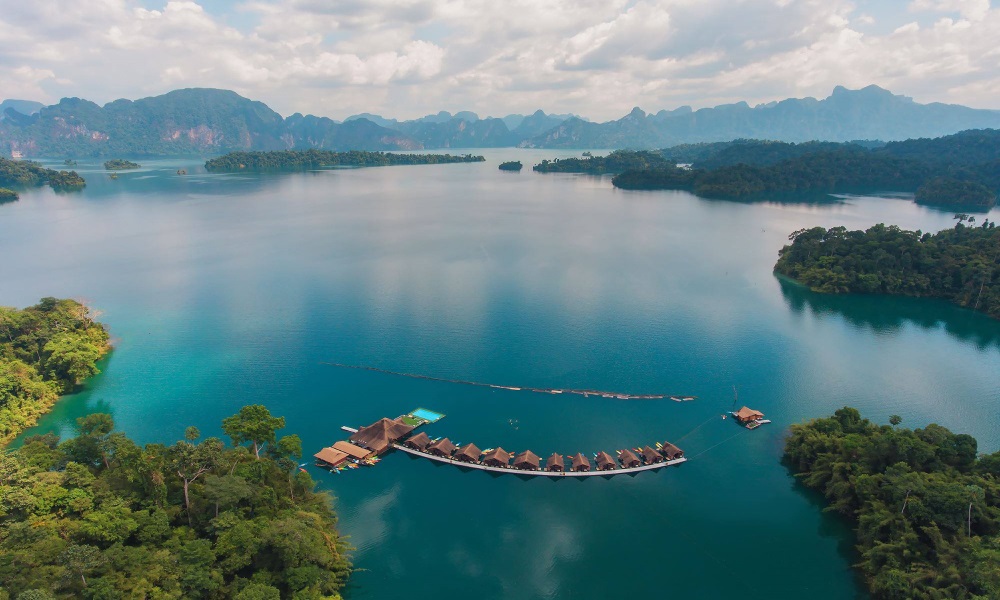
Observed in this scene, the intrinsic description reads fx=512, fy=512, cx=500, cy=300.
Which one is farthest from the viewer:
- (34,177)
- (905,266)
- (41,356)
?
(34,177)

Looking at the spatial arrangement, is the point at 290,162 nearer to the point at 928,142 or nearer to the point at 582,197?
the point at 582,197

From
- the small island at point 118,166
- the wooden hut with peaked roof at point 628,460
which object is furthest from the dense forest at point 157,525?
the small island at point 118,166

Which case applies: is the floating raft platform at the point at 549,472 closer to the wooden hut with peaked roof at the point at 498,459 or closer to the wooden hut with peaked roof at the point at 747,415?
the wooden hut with peaked roof at the point at 498,459

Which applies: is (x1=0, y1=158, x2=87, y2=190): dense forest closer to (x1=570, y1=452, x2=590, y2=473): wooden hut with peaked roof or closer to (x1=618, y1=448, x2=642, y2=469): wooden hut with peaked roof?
(x1=570, y1=452, x2=590, y2=473): wooden hut with peaked roof

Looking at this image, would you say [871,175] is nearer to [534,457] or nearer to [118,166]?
[534,457]

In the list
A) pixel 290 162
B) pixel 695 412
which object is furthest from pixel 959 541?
pixel 290 162

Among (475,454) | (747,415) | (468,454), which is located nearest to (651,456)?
(747,415)

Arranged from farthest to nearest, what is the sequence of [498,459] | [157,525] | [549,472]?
[498,459] → [549,472] → [157,525]

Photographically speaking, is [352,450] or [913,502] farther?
[352,450]
